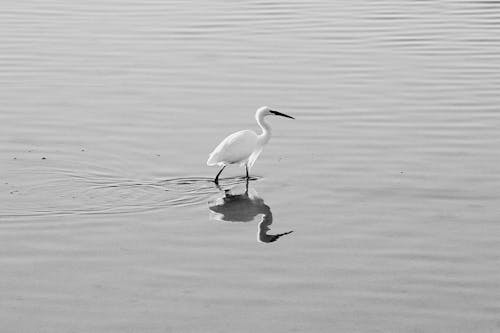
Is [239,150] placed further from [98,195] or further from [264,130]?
[98,195]

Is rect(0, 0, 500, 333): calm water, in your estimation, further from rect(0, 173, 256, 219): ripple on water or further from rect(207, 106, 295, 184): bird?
rect(207, 106, 295, 184): bird

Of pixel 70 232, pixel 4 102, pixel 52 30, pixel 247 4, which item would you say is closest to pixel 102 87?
pixel 4 102

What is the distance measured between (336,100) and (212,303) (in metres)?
7.00

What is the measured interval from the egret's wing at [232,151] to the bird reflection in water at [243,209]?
0.37 metres

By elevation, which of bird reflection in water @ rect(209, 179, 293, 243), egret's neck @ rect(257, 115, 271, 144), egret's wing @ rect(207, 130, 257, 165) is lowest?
bird reflection in water @ rect(209, 179, 293, 243)

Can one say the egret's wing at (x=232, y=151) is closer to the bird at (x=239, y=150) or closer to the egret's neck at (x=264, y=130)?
the bird at (x=239, y=150)

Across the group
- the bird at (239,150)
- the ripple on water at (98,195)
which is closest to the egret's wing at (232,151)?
the bird at (239,150)

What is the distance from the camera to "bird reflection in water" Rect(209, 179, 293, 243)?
10.7m

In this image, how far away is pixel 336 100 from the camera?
1520 cm

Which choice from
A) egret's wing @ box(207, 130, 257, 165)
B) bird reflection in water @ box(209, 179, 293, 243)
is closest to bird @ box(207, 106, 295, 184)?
egret's wing @ box(207, 130, 257, 165)

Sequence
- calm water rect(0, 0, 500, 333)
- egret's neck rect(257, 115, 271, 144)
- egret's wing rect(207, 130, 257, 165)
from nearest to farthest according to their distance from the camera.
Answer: calm water rect(0, 0, 500, 333)
egret's wing rect(207, 130, 257, 165)
egret's neck rect(257, 115, 271, 144)

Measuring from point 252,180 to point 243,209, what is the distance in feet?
3.26

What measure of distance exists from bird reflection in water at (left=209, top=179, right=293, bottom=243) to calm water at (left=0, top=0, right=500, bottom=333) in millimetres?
32

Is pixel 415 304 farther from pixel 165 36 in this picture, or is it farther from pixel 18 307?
pixel 165 36
